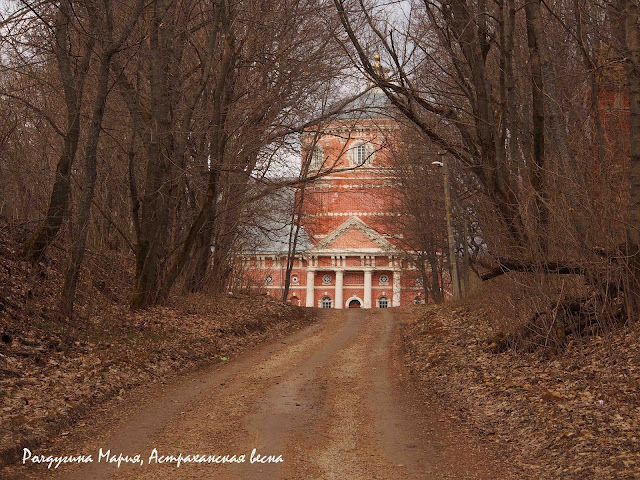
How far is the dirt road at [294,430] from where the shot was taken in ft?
21.9

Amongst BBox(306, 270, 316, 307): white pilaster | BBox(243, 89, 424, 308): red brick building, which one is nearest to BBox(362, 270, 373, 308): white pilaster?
BBox(243, 89, 424, 308): red brick building

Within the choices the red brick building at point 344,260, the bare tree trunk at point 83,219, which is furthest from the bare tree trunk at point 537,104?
the red brick building at point 344,260

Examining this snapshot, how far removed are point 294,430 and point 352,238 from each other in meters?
48.5

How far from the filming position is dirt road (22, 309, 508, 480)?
6661mm

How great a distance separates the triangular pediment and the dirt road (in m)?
43.0

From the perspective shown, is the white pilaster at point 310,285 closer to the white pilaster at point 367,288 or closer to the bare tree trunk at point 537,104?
the white pilaster at point 367,288

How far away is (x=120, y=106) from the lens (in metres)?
19.9

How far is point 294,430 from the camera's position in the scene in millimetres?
8180

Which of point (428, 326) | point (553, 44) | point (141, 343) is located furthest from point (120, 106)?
point (553, 44)

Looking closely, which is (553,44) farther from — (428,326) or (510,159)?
(428,326)

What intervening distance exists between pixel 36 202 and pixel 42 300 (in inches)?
180

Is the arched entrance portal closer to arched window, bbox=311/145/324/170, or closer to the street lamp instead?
arched window, bbox=311/145/324/170

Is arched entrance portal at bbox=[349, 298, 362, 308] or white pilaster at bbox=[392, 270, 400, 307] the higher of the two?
white pilaster at bbox=[392, 270, 400, 307]

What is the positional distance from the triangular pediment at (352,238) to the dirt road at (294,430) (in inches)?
1693
